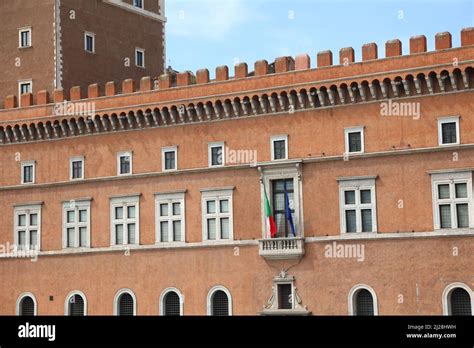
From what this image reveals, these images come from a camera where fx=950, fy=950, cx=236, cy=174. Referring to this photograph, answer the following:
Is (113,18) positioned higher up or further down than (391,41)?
higher up

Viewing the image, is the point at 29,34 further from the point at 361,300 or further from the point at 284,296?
the point at 361,300

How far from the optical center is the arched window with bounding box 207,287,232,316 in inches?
1486

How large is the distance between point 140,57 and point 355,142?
17.7 m

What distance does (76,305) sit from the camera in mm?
41375

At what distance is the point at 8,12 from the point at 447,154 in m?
23.8

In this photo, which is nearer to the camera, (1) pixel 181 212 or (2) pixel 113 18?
(1) pixel 181 212

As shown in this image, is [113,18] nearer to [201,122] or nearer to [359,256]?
[201,122]

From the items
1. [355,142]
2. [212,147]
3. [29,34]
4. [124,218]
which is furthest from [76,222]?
[355,142]

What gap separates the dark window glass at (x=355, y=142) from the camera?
117 feet

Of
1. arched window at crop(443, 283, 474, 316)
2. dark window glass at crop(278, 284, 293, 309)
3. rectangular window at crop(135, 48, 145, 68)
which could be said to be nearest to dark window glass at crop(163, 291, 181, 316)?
dark window glass at crop(278, 284, 293, 309)

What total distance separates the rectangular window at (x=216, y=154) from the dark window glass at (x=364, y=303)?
305 inches

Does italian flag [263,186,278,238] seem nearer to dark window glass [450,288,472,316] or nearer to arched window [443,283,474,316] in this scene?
arched window [443,283,474,316]
